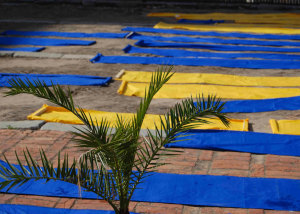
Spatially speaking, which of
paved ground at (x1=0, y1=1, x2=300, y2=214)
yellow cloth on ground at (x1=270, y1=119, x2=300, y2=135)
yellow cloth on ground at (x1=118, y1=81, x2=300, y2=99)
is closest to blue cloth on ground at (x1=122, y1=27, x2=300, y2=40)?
paved ground at (x1=0, y1=1, x2=300, y2=214)

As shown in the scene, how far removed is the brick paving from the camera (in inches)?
166

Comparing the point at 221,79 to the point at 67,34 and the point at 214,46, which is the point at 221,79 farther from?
the point at 67,34

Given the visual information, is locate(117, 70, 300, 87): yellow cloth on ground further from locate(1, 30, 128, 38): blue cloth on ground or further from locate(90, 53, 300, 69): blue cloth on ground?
locate(1, 30, 128, 38): blue cloth on ground

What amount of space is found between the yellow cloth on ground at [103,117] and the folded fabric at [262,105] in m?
0.65

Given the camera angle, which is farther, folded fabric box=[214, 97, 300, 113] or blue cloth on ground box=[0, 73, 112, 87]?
blue cloth on ground box=[0, 73, 112, 87]

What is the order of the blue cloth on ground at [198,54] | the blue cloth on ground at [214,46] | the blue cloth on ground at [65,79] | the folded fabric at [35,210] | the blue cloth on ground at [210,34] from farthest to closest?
the blue cloth on ground at [210,34]
the blue cloth on ground at [214,46]
the blue cloth on ground at [198,54]
the blue cloth on ground at [65,79]
the folded fabric at [35,210]

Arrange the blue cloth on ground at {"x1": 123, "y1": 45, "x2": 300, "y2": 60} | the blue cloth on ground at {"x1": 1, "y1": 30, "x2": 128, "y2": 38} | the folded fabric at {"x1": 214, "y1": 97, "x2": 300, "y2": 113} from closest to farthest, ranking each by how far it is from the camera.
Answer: the folded fabric at {"x1": 214, "y1": 97, "x2": 300, "y2": 113}, the blue cloth on ground at {"x1": 123, "y1": 45, "x2": 300, "y2": 60}, the blue cloth on ground at {"x1": 1, "y1": 30, "x2": 128, "y2": 38}

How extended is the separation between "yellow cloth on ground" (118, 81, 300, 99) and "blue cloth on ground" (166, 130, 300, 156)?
184 centimetres

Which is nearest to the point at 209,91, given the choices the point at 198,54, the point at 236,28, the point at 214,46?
the point at 198,54

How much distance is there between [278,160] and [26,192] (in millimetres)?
2799

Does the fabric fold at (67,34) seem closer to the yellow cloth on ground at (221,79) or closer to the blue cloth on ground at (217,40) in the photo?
the blue cloth on ground at (217,40)

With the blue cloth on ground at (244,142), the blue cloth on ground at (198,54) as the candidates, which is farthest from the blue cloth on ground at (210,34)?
the blue cloth on ground at (244,142)

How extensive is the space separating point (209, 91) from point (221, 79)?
0.84 metres

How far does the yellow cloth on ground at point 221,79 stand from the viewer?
8.25m
